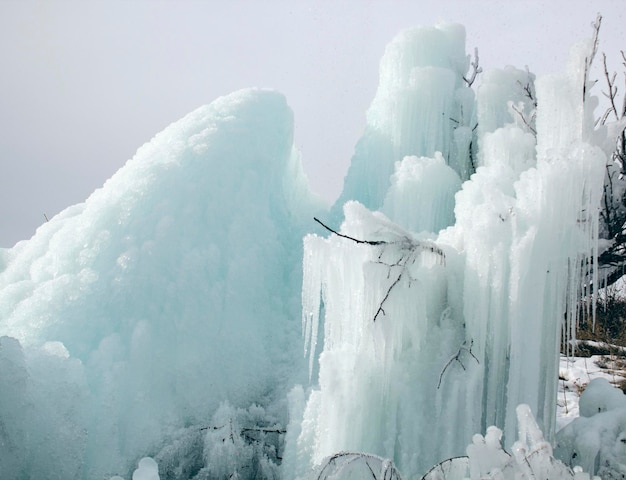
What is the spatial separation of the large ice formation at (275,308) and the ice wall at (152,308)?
0.07 feet

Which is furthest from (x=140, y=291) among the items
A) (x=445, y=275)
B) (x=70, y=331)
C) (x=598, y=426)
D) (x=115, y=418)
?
(x=598, y=426)

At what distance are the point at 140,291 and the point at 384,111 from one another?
212 inches

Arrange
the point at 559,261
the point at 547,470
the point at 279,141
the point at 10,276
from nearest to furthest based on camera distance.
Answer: the point at 547,470, the point at 559,261, the point at 10,276, the point at 279,141

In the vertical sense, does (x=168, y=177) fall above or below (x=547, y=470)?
above

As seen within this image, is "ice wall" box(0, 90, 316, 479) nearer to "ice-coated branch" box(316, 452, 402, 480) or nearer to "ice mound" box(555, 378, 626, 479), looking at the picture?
"ice-coated branch" box(316, 452, 402, 480)

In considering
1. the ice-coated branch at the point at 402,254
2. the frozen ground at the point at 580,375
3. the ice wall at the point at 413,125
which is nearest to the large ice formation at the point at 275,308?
the ice-coated branch at the point at 402,254

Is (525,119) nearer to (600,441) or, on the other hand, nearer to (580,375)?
(580,375)

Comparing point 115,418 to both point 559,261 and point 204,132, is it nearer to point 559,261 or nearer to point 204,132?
point 204,132

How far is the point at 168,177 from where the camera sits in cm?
698

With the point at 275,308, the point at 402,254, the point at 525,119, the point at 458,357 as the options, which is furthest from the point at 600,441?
the point at 525,119

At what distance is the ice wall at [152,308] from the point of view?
5.40m

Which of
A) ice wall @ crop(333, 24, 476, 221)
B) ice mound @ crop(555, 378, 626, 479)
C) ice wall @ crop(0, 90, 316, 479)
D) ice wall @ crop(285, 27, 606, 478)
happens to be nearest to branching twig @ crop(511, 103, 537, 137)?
ice wall @ crop(333, 24, 476, 221)

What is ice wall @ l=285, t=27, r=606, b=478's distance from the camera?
→ 186 inches

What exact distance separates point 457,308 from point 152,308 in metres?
3.32
